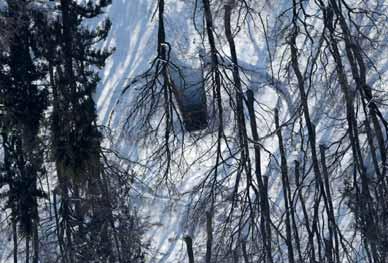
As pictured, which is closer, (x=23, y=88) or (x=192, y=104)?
(x=192, y=104)

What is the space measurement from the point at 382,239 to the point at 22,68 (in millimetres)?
8270

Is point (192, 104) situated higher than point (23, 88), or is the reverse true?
point (23, 88)

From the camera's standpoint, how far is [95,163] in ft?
21.7

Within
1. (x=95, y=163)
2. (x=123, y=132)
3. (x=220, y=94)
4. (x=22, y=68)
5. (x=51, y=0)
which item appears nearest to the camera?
(x=220, y=94)

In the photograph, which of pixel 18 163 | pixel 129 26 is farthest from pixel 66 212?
pixel 129 26

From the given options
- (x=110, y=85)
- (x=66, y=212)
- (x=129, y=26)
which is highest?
(x=129, y=26)

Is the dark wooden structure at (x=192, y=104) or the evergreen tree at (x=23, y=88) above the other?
the evergreen tree at (x=23, y=88)

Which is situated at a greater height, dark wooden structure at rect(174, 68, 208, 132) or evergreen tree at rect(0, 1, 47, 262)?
evergreen tree at rect(0, 1, 47, 262)

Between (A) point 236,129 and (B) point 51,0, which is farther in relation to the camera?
(B) point 51,0

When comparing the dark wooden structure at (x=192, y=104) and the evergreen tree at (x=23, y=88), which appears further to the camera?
the evergreen tree at (x=23, y=88)

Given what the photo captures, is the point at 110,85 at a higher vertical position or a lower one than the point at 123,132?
higher

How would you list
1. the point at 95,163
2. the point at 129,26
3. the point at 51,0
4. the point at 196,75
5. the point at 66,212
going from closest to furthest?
the point at 196,75 → the point at 95,163 → the point at 66,212 → the point at 51,0 → the point at 129,26

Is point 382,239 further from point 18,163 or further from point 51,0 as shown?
point 18,163

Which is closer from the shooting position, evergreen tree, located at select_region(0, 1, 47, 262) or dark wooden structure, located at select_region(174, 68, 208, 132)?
dark wooden structure, located at select_region(174, 68, 208, 132)
